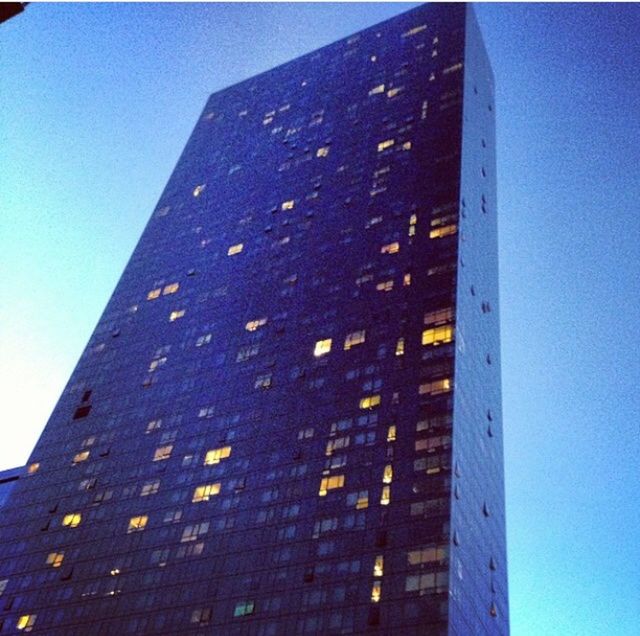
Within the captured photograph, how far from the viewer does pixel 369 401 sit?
319 feet

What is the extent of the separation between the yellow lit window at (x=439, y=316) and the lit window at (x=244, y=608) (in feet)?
129

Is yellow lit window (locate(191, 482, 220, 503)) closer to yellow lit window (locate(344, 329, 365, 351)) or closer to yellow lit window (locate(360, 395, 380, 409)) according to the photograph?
yellow lit window (locate(360, 395, 380, 409))

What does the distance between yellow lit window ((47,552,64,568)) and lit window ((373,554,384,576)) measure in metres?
42.5

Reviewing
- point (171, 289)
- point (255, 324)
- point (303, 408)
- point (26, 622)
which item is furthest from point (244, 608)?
point (171, 289)

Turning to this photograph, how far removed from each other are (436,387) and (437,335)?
850 centimetres

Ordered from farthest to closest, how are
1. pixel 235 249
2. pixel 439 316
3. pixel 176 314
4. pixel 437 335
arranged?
1. pixel 235 249
2. pixel 176 314
3. pixel 439 316
4. pixel 437 335

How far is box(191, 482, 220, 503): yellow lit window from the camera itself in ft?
324

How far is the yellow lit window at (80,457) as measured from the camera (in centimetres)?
11438

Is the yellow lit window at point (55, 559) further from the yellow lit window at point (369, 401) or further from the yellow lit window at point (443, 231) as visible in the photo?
the yellow lit window at point (443, 231)

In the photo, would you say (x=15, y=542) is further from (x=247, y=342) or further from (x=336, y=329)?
(x=336, y=329)

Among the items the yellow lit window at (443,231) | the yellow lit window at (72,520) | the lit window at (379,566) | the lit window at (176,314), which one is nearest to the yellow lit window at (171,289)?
the lit window at (176,314)

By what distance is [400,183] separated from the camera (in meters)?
129

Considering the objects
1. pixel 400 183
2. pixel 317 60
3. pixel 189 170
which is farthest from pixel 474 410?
pixel 317 60

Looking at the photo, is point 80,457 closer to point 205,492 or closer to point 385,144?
point 205,492
